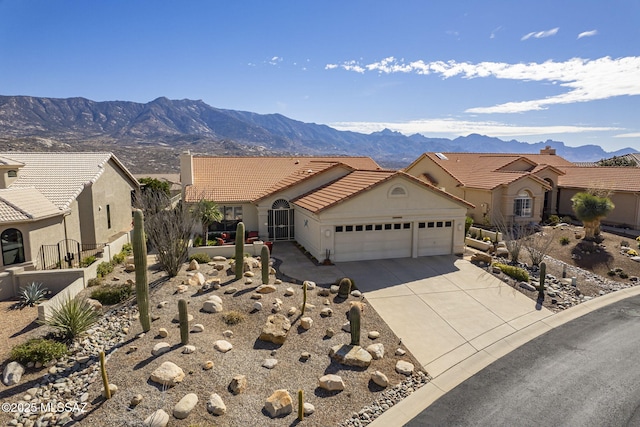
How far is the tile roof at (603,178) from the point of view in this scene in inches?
1342

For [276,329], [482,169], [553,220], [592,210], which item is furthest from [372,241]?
[482,169]

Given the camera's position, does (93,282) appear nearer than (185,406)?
No

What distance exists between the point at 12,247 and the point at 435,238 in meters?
22.7

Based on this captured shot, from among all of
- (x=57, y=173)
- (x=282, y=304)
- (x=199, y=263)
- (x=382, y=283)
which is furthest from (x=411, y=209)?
(x=57, y=173)

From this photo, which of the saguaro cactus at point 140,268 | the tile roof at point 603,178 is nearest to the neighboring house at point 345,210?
the saguaro cactus at point 140,268

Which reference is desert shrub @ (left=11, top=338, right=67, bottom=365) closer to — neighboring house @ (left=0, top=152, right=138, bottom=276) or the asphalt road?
neighboring house @ (left=0, top=152, right=138, bottom=276)

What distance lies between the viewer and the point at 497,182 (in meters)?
34.0

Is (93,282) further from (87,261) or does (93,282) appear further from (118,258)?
(118,258)

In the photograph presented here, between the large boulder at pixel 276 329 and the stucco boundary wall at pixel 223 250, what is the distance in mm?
9484

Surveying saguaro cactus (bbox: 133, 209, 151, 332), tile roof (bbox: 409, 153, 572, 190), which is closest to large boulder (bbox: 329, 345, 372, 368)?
saguaro cactus (bbox: 133, 209, 151, 332)

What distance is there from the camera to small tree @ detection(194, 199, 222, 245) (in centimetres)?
2512

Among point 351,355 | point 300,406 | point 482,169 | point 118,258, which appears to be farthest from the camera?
point 482,169

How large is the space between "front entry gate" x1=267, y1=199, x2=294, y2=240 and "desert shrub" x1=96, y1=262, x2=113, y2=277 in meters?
10.3

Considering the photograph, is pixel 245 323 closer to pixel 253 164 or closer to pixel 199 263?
pixel 199 263
